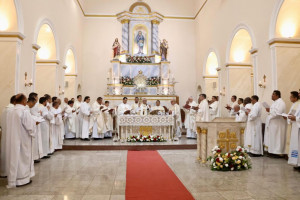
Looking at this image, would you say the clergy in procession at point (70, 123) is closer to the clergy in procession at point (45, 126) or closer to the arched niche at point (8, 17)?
the clergy in procession at point (45, 126)

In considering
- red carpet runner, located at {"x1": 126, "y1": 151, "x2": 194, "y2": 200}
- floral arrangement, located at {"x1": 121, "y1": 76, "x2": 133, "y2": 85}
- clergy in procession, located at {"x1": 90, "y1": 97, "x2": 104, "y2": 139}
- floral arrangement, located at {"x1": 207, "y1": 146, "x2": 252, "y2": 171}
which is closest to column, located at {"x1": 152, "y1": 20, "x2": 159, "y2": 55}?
floral arrangement, located at {"x1": 121, "y1": 76, "x2": 133, "y2": 85}

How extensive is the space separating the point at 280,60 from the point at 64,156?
23.5 ft

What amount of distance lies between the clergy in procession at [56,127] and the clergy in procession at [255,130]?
19.2 feet

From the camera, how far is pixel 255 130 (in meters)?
7.37

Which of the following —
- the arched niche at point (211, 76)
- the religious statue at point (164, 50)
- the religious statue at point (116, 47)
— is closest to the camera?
the arched niche at point (211, 76)

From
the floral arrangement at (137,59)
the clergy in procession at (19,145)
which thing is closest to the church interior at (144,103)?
the clergy in procession at (19,145)

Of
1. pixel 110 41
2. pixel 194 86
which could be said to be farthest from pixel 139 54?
pixel 194 86

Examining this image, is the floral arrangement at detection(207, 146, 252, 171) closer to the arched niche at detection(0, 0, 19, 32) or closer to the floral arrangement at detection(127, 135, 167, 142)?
the floral arrangement at detection(127, 135, 167, 142)

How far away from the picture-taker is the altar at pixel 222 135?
5.72 m

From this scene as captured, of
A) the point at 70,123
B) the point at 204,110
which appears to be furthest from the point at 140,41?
the point at 204,110

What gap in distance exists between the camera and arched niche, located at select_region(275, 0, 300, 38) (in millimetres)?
7409

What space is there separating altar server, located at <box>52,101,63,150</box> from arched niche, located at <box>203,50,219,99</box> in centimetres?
912

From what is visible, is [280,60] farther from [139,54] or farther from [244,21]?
[139,54]

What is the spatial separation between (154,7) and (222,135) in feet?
Result: 45.5
